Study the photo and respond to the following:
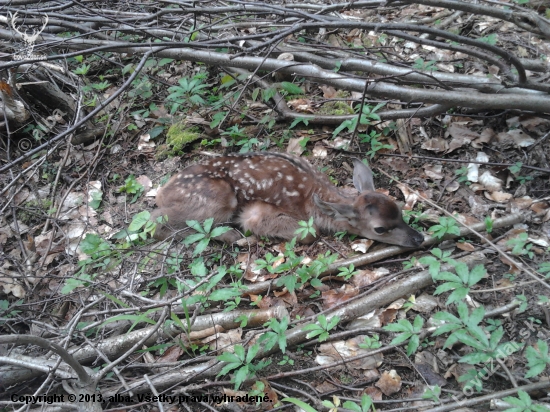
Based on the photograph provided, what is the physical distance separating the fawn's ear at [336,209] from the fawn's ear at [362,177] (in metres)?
0.36

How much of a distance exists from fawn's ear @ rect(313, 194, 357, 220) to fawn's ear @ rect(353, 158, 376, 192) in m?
0.36

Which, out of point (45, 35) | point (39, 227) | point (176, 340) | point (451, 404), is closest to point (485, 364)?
point (451, 404)

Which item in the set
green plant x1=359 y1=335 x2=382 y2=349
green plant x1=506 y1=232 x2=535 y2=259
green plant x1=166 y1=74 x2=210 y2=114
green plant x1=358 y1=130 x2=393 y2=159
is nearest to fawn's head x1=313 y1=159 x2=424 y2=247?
green plant x1=358 y1=130 x2=393 y2=159

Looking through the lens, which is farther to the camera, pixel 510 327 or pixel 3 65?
pixel 510 327

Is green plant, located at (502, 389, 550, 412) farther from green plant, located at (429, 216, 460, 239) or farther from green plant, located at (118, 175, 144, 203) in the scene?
green plant, located at (118, 175, 144, 203)

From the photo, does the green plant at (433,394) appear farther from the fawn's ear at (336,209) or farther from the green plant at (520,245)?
the fawn's ear at (336,209)

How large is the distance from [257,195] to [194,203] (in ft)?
2.37

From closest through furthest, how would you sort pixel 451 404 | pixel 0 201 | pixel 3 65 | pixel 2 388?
pixel 451 404 < pixel 3 65 < pixel 2 388 < pixel 0 201

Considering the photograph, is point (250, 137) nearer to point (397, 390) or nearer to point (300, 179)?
point (300, 179)

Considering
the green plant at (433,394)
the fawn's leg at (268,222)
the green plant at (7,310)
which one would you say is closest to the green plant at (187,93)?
the fawn's leg at (268,222)

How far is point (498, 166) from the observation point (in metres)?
4.87

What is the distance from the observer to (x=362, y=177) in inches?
196

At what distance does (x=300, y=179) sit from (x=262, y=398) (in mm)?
2524

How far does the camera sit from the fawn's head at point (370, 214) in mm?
4371
